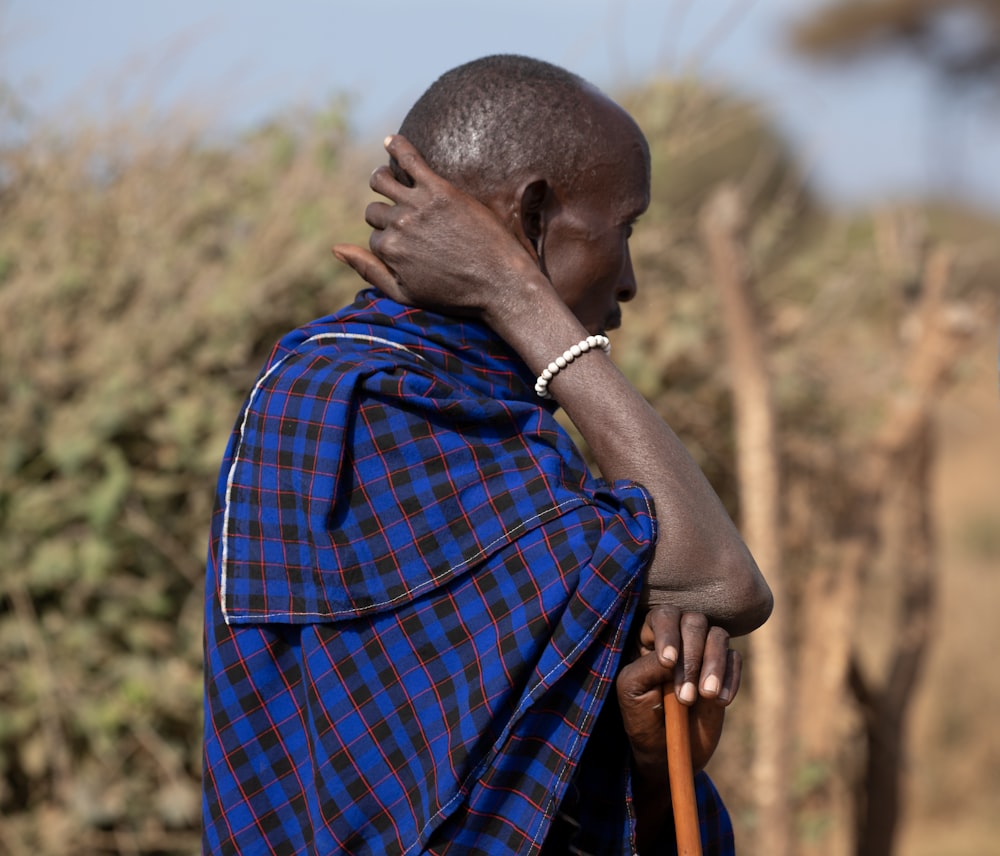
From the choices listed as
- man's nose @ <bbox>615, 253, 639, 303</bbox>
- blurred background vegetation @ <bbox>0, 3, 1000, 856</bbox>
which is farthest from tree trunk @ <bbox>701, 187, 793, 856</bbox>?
man's nose @ <bbox>615, 253, 639, 303</bbox>

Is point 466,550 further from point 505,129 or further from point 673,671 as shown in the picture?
point 505,129

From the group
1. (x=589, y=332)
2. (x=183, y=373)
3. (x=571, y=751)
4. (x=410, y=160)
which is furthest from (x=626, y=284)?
(x=183, y=373)

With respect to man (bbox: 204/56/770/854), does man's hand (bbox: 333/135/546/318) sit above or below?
above

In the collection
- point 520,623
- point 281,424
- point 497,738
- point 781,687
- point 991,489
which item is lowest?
point 991,489

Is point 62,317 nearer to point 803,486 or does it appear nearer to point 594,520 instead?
point 803,486

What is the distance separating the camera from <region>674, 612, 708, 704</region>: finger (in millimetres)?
1574

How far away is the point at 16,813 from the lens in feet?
12.4

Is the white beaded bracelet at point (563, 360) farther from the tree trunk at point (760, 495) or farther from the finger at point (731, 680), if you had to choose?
the tree trunk at point (760, 495)

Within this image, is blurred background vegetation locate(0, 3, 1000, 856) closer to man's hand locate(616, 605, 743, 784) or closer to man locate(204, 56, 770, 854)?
man locate(204, 56, 770, 854)

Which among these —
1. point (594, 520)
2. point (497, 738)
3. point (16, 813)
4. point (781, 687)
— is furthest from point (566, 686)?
point (16, 813)

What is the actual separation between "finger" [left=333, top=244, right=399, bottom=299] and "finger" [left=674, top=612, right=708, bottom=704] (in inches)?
22.8

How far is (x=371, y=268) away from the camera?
1.76m

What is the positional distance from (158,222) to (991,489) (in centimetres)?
1253

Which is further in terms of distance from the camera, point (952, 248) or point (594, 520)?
point (952, 248)
